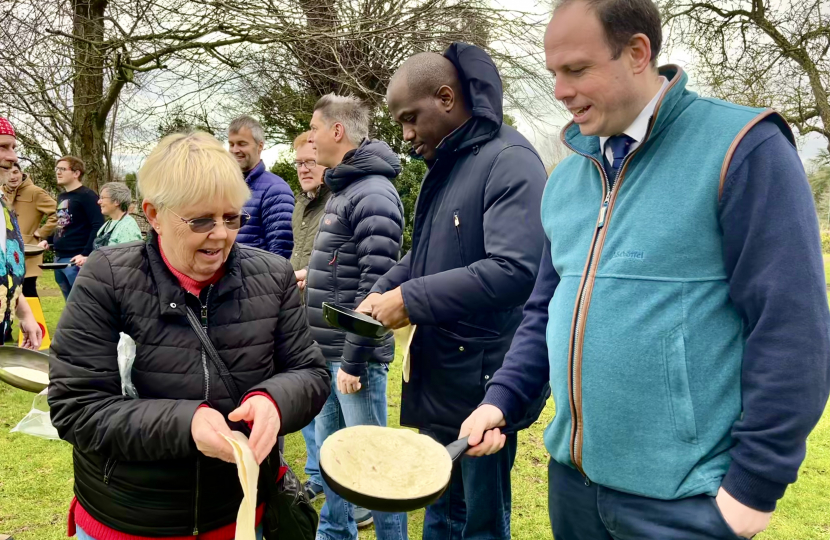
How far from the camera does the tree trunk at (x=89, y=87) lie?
7.06m

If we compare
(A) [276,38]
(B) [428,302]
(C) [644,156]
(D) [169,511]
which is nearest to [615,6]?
(C) [644,156]

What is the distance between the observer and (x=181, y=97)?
812 centimetres

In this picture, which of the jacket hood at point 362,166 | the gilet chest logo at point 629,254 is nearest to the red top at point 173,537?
the gilet chest logo at point 629,254

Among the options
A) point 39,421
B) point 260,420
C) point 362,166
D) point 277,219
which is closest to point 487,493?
point 260,420

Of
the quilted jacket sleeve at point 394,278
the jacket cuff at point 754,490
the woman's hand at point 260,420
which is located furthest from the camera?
the quilted jacket sleeve at point 394,278

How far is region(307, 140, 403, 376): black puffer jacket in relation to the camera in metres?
2.59

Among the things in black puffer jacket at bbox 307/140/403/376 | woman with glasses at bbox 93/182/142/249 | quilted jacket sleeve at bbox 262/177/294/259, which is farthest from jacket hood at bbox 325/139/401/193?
woman with glasses at bbox 93/182/142/249

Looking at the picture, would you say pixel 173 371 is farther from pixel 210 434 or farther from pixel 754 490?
pixel 754 490

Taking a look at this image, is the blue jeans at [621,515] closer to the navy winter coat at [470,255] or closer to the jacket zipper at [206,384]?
the navy winter coat at [470,255]

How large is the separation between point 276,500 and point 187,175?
2.89ft

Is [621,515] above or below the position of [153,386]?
below

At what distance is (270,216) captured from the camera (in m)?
3.73

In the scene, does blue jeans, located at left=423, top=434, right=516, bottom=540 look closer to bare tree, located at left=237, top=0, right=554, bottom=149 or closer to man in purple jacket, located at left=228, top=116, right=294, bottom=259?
man in purple jacket, located at left=228, top=116, right=294, bottom=259

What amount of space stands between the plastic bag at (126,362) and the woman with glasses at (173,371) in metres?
0.01
